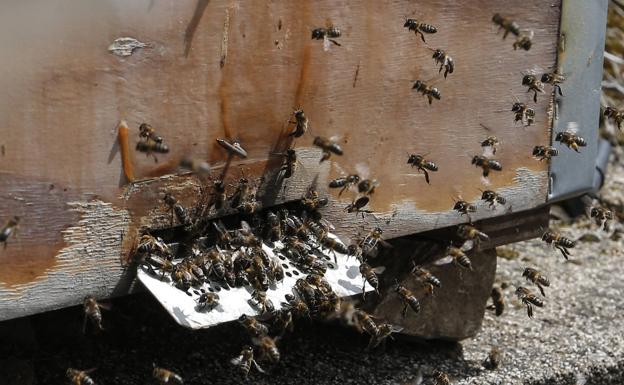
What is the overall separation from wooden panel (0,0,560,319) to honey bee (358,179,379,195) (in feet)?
0.13

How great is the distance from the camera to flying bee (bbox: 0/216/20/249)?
3433 mm

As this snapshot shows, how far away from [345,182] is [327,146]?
0.69 ft

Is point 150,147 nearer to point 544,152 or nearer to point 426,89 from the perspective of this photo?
point 426,89

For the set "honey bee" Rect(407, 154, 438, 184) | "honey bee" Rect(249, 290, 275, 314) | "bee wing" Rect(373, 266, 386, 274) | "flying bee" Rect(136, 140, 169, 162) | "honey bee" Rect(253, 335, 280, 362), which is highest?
Answer: "flying bee" Rect(136, 140, 169, 162)

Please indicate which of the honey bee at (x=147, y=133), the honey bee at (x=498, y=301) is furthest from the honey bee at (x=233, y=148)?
the honey bee at (x=498, y=301)

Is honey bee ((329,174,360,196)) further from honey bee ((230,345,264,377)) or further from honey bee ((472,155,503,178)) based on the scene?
honey bee ((230,345,264,377))

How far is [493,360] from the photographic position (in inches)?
189

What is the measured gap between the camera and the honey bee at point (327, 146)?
162 inches

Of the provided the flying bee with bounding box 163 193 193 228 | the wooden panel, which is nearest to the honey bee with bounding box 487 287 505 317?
the wooden panel

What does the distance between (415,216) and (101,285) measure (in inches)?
56.8

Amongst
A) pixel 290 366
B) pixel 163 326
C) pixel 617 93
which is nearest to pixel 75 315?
pixel 163 326

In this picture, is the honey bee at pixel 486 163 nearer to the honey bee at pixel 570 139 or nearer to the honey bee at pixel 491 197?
the honey bee at pixel 491 197

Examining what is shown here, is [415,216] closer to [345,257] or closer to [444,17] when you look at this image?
[345,257]

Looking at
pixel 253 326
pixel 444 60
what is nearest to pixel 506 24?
pixel 444 60
